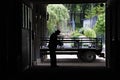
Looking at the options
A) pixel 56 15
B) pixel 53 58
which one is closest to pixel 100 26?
pixel 56 15

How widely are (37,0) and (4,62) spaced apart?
36.0 feet

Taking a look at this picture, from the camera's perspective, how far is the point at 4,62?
61.2 feet

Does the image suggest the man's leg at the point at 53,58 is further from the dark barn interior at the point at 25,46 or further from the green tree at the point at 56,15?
the green tree at the point at 56,15

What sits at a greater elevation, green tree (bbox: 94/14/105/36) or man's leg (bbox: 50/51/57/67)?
green tree (bbox: 94/14/105/36)

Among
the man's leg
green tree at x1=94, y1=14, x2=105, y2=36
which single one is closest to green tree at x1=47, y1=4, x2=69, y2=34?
green tree at x1=94, y1=14, x2=105, y2=36

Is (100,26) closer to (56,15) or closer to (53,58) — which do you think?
(56,15)

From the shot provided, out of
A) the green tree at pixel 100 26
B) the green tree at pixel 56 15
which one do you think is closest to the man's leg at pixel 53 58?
the green tree at pixel 100 26

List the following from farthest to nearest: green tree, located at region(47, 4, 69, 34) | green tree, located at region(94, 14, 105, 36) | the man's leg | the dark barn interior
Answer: green tree, located at region(47, 4, 69, 34), green tree, located at region(94, 14, 105, 36), the man's leg, the dark barn interior

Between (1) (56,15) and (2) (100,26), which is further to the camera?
(1) (56,15)

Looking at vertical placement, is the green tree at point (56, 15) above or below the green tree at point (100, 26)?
above

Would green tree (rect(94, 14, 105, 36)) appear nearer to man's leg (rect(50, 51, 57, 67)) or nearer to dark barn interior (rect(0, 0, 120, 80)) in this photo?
dark barn interior (rect(0, 0, 120, 80))

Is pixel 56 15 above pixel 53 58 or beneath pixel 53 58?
above
